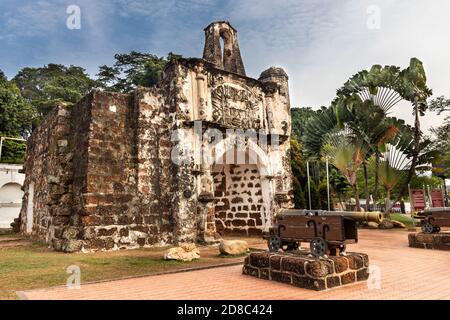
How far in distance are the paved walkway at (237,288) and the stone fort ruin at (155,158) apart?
3.91 m

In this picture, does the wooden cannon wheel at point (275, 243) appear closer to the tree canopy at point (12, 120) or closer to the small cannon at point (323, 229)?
the small cannon at point (323, 229)

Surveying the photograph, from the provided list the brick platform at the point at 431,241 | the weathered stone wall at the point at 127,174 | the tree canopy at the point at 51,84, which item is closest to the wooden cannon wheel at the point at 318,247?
the weathered stone wall at the point at 127,174

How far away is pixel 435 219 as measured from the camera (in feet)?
31.6

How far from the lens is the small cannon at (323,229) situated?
542cm

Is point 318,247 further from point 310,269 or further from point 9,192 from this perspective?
point 9,192

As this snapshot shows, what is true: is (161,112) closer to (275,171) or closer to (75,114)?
(75,114)

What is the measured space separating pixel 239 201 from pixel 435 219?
669cm

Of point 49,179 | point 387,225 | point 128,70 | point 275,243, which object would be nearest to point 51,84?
point 128,70

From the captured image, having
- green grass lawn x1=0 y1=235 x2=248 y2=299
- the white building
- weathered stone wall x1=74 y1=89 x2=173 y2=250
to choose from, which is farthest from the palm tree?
the white building

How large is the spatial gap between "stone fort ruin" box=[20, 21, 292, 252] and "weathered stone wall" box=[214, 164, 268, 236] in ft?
0.61

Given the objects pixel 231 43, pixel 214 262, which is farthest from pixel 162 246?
pixel 231 43

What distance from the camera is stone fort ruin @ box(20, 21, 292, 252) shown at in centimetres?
934

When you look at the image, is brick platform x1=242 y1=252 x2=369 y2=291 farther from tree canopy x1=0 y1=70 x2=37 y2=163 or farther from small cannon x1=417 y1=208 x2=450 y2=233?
tree canopy x1=0 y1=70 x2=37 y2=163
